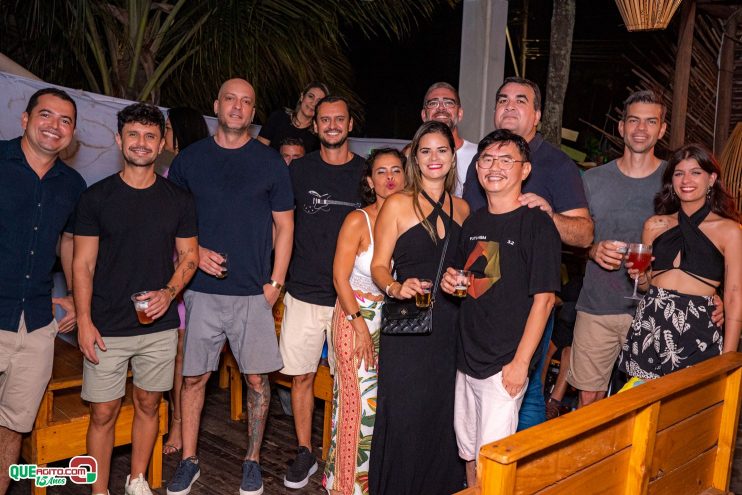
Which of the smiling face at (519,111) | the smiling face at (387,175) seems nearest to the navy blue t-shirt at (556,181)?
the smiling face at (519,111)

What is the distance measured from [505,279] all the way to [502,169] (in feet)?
1.51

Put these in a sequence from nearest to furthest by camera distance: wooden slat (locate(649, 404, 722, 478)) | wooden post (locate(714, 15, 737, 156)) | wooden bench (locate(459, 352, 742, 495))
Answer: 1. wooden bench (locate(459, 352, 742, 495))
2. wooden slat (locate(649, 404, 722, 478))
3. wooden post (locate(714, 15, 737, 156))

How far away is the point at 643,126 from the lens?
400 centimetres

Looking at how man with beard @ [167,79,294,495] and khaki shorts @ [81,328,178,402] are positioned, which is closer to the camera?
khaki shorts @ [81,328,178,402]

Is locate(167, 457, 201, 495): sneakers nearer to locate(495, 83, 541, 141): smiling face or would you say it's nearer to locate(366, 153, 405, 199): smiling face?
locate(366, 153, 405, 199): smiling face

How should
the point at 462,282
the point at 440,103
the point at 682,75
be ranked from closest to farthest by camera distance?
the point at 462,282, the point at 440,103, the point at 682,75

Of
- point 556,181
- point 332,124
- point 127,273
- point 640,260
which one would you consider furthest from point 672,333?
point 127,273

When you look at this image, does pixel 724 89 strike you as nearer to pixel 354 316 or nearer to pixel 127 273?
pixel 354 316

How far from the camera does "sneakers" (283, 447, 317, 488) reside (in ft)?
13.7

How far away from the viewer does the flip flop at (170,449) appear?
4594mm

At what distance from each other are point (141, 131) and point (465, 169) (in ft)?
5.99

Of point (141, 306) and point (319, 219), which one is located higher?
point (319, 219)

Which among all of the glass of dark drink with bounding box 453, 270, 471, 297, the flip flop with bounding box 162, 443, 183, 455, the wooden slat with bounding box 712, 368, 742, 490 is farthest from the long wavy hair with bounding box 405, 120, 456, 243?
the flip flop with bounding box 162, 443, 183, 455

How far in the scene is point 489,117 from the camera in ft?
22.8
